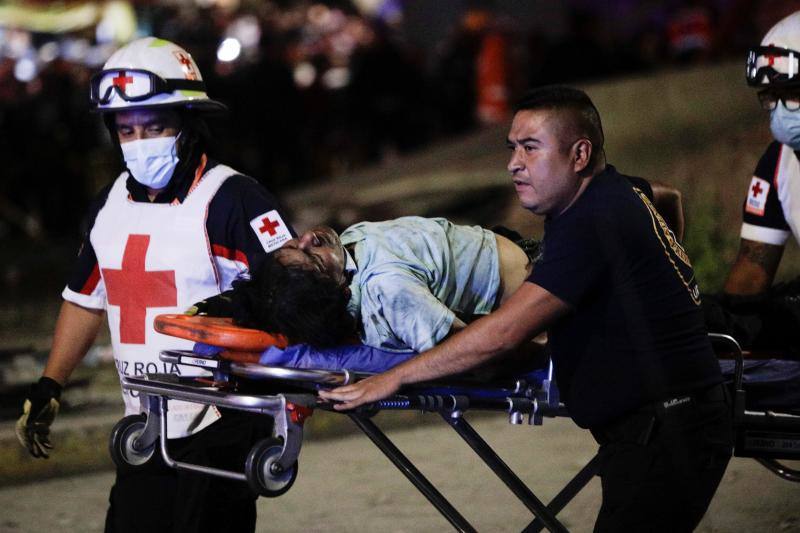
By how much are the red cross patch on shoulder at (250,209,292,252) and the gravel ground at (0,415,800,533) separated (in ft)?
7.21

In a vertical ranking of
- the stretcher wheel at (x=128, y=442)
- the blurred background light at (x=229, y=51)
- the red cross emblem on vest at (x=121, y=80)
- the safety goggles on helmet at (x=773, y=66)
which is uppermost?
the red cross emblem on vest at (x=121, y=80)

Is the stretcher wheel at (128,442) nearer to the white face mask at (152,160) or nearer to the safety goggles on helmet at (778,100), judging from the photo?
the white face mask at (152,160)

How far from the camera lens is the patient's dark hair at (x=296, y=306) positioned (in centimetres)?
363

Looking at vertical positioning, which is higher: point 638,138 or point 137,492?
point 137,492

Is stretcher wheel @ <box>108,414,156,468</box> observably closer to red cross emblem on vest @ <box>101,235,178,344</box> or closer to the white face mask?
red cross emblem on vest @ <box>101,235,178,344</box>

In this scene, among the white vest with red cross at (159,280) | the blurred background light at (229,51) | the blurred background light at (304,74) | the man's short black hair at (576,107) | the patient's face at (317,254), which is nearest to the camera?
the man's short black hair at (576,107)

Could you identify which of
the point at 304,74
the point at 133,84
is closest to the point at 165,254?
the point at 133,84

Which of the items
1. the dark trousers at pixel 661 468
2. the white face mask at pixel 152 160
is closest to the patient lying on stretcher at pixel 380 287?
the dark trousers at pixel 661 468

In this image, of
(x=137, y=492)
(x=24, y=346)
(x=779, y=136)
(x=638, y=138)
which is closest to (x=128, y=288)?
(x=137, y=492)

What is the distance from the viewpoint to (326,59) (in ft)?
62.2

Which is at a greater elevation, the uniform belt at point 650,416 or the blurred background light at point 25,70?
the uniform belt at point 650,416

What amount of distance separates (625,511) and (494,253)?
3.09 feet

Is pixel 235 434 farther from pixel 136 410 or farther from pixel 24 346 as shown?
pixel 24 346

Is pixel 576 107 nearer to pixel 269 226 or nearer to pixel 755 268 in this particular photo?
pixel 269 226
